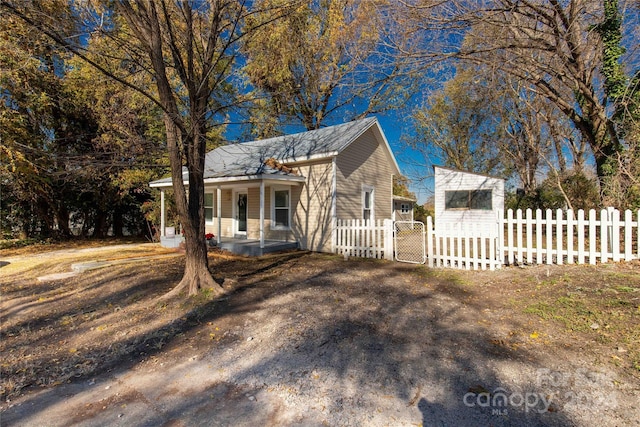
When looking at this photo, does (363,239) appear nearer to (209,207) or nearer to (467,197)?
(209,207)

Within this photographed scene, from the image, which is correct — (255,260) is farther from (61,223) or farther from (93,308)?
(61,223)

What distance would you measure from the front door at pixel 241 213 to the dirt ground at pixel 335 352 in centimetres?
701

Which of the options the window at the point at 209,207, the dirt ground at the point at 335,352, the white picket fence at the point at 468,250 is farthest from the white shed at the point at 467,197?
the window at the point at 209,207

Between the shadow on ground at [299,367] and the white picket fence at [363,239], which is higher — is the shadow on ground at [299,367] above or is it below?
below

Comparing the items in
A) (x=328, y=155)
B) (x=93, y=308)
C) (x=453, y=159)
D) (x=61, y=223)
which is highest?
(x=453, y=159)

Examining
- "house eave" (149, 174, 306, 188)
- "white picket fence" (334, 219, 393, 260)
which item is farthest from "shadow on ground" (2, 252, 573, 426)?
"house eave" (149, 174, 306, 188)

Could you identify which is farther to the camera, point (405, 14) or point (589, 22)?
point (589, 22)

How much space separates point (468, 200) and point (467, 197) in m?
0.16

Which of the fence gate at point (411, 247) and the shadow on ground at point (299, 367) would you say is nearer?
the shadow on ground at point (299, 367)

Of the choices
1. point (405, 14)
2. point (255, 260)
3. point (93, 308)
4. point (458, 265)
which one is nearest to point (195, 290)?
point (93, 308)

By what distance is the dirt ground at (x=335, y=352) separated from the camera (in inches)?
98.4

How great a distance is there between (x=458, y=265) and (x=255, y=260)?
5550mm

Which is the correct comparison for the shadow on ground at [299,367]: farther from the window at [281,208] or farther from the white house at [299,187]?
the window at [281,208]

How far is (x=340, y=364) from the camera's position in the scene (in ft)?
10.5
